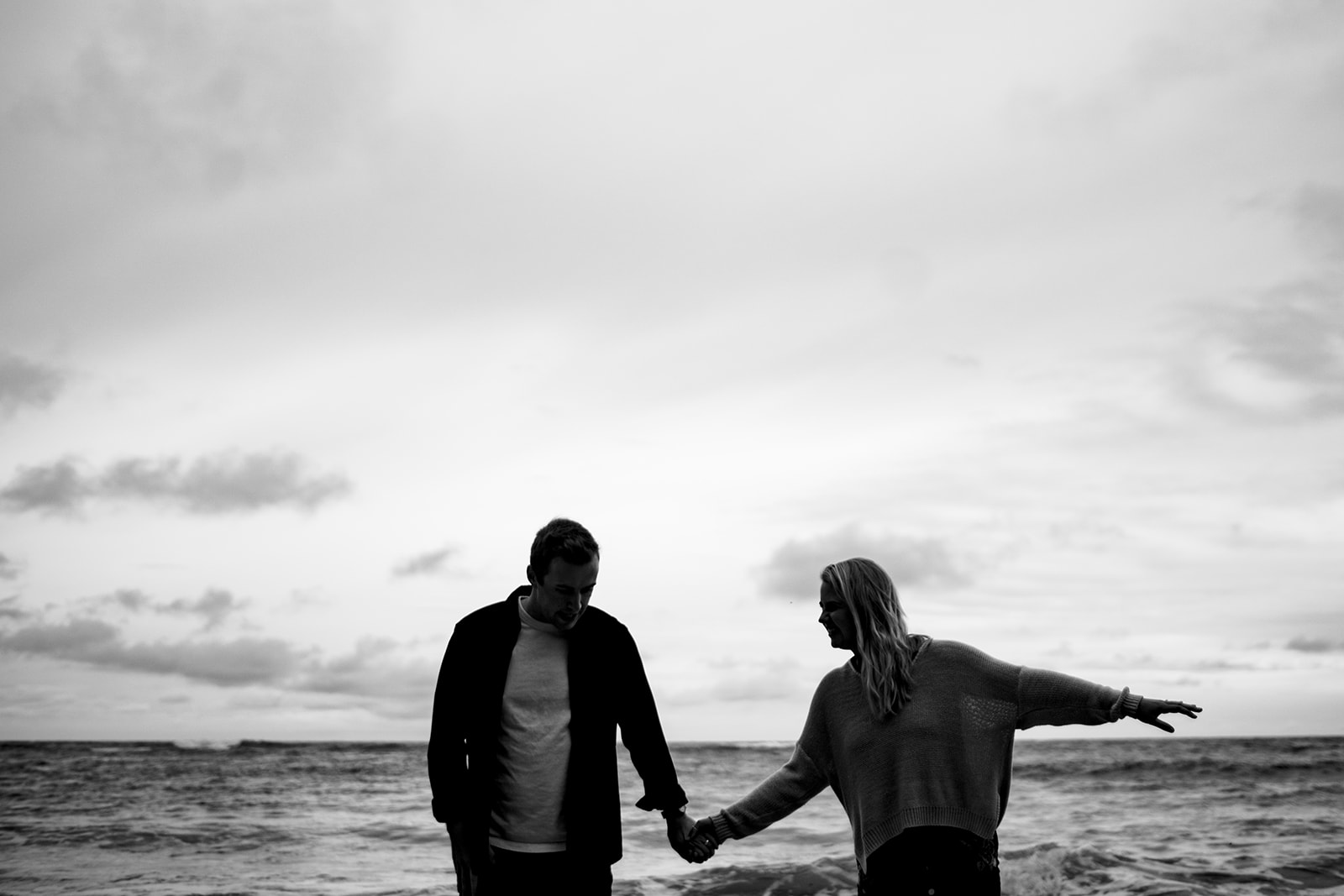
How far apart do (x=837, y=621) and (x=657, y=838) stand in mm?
12493

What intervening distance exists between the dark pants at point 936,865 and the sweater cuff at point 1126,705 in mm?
679

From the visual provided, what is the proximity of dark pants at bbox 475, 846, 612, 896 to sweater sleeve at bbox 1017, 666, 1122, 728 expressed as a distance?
5.39 ft

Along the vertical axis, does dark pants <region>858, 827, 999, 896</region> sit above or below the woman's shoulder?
below

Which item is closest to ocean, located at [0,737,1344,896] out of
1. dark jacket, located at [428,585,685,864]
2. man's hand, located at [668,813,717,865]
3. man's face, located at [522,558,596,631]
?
man's hand, located at [668,813,717,865]

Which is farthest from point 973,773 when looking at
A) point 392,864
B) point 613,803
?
point 392,864

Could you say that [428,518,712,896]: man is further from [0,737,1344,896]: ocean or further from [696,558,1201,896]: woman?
[0,737,1344,896]: ocean

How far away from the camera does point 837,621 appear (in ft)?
13.3

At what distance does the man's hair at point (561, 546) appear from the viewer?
4.10m

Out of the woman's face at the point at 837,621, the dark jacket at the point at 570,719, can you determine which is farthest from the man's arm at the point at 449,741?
the woman's face at the point at 837,621

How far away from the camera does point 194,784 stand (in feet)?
90.3

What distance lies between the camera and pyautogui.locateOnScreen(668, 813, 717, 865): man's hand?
469cm

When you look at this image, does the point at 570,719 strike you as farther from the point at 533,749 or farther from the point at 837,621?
the point at 837,621

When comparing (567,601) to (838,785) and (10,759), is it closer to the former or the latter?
(838,785)

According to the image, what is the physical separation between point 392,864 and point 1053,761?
2622cm
